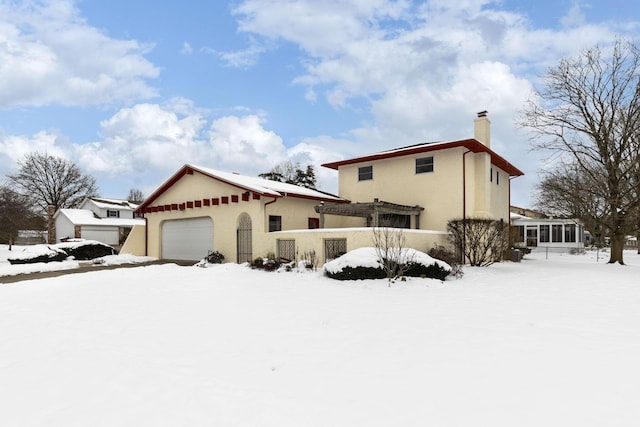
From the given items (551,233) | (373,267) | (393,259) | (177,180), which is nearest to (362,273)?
(373,267)

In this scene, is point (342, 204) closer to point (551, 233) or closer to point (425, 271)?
point (425, 271)

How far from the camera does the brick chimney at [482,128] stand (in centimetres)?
1945

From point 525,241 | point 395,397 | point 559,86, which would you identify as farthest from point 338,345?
point 525,241

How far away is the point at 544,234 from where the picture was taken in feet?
105

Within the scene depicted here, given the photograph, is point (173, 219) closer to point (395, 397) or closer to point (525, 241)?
point (395, 397)

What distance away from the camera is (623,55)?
1856 centimetres

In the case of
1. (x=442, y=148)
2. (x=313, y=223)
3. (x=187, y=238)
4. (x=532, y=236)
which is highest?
(x=442, y=148)

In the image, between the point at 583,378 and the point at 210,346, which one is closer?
the point at 583,378

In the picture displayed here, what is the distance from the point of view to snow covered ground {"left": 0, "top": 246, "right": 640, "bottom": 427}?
3.46 m

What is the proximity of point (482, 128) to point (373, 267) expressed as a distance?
1260cm

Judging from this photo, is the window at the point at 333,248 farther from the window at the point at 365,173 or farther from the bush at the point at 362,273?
the window at the point at 365,173

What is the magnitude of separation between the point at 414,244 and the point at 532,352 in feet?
32.0

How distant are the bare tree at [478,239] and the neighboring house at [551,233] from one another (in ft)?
56.2

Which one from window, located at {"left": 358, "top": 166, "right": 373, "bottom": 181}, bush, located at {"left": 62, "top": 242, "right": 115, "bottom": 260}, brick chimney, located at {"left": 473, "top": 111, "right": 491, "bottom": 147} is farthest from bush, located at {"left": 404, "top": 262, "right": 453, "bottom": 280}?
bush, located at {"left": 62, "top": 242, "right": 115, "bottom": 260}
